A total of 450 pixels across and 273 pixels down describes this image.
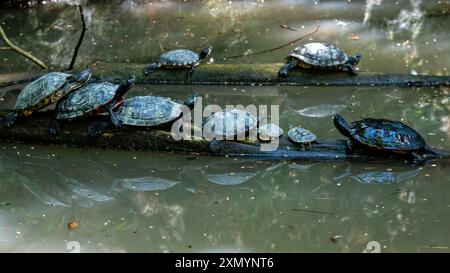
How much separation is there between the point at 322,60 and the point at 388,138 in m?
2.50

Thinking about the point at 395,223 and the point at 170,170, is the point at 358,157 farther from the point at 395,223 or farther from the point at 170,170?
the point at 170,170

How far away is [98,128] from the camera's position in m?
6.45

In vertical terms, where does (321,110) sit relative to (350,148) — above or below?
below

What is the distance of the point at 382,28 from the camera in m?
10.4

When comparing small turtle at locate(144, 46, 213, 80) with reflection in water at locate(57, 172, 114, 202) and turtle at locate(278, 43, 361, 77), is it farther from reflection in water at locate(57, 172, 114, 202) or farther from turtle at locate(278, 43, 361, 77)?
reflection in water at locate(57, 172, 114, 202)

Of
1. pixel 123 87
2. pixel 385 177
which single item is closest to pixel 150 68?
pixel 123 87

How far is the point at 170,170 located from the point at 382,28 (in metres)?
5.88

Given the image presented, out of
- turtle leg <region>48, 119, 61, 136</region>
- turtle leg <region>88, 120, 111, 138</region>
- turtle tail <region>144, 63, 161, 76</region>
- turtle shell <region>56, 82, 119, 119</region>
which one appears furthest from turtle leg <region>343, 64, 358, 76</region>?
turtle leg <region>48, 119, 61, 136</region>

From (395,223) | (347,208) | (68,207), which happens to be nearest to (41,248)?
(68,207)

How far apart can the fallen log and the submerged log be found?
1634 millimetres

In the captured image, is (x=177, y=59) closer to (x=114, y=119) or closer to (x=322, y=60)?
(x=322, y=60)

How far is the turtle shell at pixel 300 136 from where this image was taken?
612cm

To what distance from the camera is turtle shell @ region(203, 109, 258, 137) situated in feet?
20.4
